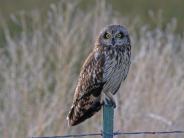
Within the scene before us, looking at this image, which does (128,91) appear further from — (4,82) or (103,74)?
(103,74)

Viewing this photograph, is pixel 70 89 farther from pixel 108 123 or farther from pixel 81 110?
pixel 108 123

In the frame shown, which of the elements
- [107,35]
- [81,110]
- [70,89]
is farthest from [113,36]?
[70,89]

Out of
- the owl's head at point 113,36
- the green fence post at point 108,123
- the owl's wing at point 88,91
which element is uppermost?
the owl's head at point 113,36

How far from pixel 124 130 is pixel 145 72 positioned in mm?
531

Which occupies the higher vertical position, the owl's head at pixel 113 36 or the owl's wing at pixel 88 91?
the owl's head at pixel 113 36

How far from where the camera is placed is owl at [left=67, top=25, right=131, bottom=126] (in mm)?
5285

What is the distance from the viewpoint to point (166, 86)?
7.09m

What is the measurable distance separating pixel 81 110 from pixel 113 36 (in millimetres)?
494

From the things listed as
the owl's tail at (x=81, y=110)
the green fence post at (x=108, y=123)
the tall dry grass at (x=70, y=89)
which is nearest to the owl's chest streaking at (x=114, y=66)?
the owl's tail at (x=81, y=110)

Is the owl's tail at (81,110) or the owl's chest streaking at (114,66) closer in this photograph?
the owl's tail at (81,110)

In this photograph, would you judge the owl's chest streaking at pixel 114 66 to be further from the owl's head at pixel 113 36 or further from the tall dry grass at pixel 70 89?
the tall dry grass at pixel 70 89

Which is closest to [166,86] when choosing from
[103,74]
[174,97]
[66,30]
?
[174,97]

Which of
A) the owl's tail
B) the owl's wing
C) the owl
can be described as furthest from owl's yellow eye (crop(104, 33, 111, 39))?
the owl's tail

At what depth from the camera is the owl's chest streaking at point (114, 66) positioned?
216 inches
